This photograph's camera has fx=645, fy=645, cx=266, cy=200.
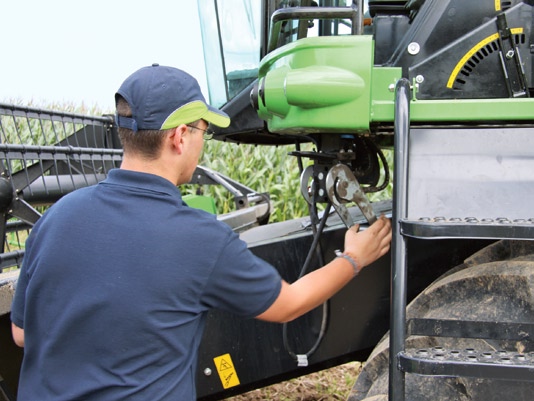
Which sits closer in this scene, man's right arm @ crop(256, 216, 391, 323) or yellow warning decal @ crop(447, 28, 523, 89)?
man's right arm @ crop(256, 216, 391, 323)

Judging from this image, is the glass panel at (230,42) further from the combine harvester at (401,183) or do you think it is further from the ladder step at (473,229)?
the ladder step at (473,229)

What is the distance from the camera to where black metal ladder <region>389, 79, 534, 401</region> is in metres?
1.51

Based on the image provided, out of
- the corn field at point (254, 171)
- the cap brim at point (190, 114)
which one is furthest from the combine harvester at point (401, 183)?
the corn field at point (254, 171)

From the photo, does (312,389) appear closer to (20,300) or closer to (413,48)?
(413,48)

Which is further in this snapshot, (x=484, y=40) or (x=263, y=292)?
(x=484, y=40)

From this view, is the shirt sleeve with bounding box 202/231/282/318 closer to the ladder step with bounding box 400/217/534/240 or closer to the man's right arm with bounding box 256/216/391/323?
the man's right arm with bounding box 256/216/391/323

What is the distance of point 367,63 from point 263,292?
78 cm

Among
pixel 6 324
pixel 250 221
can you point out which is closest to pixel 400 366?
pixel 6 324

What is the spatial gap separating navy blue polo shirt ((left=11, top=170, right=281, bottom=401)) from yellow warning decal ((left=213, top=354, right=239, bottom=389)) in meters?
0.87

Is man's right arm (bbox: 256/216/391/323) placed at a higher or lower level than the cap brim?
lower

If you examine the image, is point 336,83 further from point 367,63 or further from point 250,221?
point 250,221

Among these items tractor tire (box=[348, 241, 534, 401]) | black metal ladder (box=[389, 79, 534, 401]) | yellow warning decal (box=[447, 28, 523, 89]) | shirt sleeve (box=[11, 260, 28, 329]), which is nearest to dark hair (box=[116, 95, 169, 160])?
shirt sleeve (box=[11, 260, 28, 329])

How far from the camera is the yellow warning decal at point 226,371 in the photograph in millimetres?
2512

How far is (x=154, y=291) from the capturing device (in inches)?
60.6
